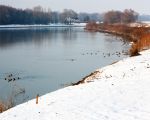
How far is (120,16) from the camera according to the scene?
102 m

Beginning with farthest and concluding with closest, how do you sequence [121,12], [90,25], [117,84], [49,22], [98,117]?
[49,22] < [121,12] < [90,25] < [117,84] < [98,117]

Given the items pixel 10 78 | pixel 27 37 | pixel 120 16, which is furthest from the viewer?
pixel 120 16

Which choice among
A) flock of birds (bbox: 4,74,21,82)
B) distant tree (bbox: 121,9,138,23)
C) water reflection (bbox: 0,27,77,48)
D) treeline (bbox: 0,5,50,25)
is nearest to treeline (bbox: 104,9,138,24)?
distant tree (bbox: 121,9,138,23)

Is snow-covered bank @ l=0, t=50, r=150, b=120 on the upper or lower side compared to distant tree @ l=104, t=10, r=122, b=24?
upper

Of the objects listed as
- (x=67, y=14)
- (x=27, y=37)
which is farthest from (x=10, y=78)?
(x=67, y=14)

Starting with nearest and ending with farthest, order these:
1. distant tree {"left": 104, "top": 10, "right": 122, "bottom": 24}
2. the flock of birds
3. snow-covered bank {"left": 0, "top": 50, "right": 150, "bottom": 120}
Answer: snow-covered bank {"left": 0, "top": 50, "right": 150, "bottom": 120} < the flock of birds < distant tree {"left": 104, "top": 10, "right": 122, "bottom": 24}

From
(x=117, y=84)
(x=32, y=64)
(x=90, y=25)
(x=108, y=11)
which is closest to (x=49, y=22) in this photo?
(x=108, y=11)

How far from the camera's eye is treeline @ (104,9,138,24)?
93.6 metres

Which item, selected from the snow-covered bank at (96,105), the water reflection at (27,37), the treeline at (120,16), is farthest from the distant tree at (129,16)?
the snow-covered bank at (96,105)

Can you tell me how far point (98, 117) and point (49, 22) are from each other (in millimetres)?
124106

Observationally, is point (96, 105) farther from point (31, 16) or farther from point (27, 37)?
point (31, 16)

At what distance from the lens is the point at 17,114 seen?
8703 millimetres

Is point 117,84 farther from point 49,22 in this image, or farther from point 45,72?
point 49,22

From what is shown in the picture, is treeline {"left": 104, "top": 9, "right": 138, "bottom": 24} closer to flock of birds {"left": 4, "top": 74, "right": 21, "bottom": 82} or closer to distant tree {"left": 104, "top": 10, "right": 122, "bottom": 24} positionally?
distant tree {"left": 104, "top": 10, "right": 122, "bottom": 24}
